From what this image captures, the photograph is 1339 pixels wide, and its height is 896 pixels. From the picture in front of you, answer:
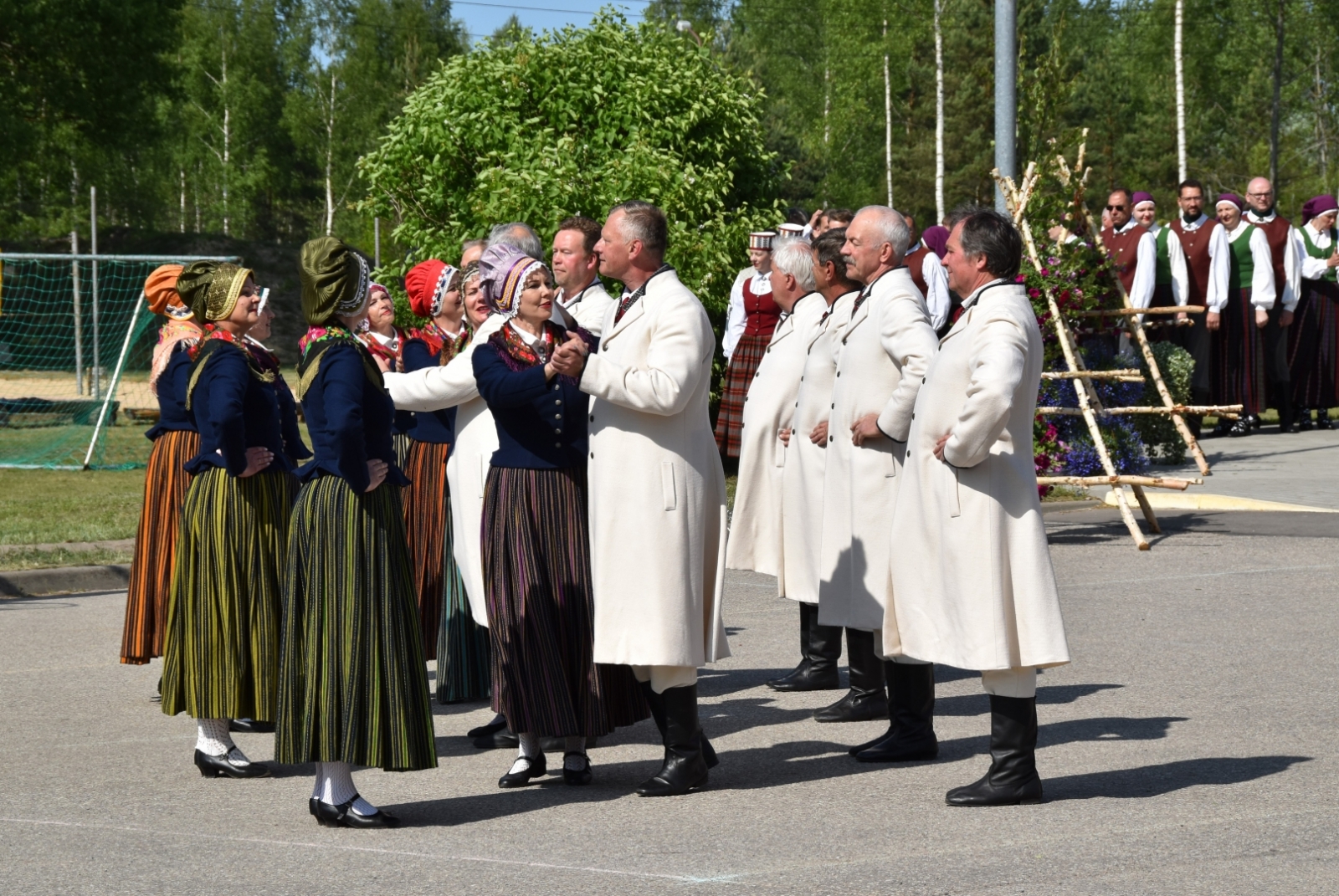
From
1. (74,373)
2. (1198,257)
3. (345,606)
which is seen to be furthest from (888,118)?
(345,606)

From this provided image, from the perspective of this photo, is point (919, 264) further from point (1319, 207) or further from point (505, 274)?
point (1319, 207)

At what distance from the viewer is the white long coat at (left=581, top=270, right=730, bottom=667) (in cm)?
607

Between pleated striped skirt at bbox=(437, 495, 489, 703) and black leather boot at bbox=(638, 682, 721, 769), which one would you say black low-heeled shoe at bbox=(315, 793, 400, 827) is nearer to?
black leather boot at bbox=(638, 682, 721, 769)

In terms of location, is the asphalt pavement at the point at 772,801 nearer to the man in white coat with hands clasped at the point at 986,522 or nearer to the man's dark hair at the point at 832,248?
the man in white coat with hands clasped at the point at 986,522

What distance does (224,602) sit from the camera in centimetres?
681

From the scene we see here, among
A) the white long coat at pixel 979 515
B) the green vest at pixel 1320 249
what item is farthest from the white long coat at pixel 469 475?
the green vest at pixel 1320 249

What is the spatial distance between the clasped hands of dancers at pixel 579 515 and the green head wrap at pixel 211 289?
13 millimetres

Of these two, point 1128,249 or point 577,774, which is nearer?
Result: point 577,774

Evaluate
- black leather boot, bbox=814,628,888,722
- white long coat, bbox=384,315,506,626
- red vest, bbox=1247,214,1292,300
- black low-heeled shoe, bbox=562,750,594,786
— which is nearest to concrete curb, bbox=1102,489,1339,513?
red vest, bbox=1247,214,1292,300

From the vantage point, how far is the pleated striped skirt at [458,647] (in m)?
7.62

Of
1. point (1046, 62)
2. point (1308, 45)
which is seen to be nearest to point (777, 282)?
point (1046, 62)

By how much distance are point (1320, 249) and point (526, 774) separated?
1487cm

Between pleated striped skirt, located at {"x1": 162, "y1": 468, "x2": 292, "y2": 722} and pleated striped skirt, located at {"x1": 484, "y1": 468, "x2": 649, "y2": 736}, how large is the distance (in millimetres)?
1048

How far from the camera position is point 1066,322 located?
12.8 m
